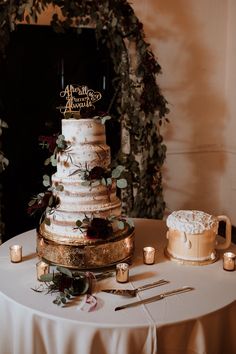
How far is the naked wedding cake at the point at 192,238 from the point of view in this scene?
1.76 meters

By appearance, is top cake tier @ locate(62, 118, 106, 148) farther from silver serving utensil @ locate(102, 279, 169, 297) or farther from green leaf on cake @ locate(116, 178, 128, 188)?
silver serving utensil @ locate(102, 279, 169, 297)

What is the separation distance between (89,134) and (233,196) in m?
2.92

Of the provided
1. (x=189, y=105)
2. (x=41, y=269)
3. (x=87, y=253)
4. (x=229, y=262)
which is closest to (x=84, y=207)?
(x=87, y=253)

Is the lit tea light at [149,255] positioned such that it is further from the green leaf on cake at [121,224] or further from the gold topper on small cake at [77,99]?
the gold topper on small cake at [77,99]

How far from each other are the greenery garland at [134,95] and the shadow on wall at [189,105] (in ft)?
1.77

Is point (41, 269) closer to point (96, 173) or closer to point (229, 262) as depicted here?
point (96, 173)

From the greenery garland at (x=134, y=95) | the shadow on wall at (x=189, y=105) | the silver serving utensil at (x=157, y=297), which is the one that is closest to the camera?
the silver serving utensil at (x=157, y=297)

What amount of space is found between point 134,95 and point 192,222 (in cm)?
182

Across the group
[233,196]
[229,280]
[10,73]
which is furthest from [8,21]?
[233,196]

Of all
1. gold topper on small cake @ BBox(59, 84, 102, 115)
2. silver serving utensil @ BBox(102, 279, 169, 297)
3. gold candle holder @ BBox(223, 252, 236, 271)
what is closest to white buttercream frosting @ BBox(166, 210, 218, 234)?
gold candle holder @ BBox(223, 252, 236, 271)

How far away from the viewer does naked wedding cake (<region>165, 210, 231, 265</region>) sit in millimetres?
1757

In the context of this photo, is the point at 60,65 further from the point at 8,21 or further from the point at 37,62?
the point at 8,21

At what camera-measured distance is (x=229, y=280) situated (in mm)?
1662

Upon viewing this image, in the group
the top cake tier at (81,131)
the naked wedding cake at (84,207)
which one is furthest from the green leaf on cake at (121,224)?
the top cake tier at (81,131)
